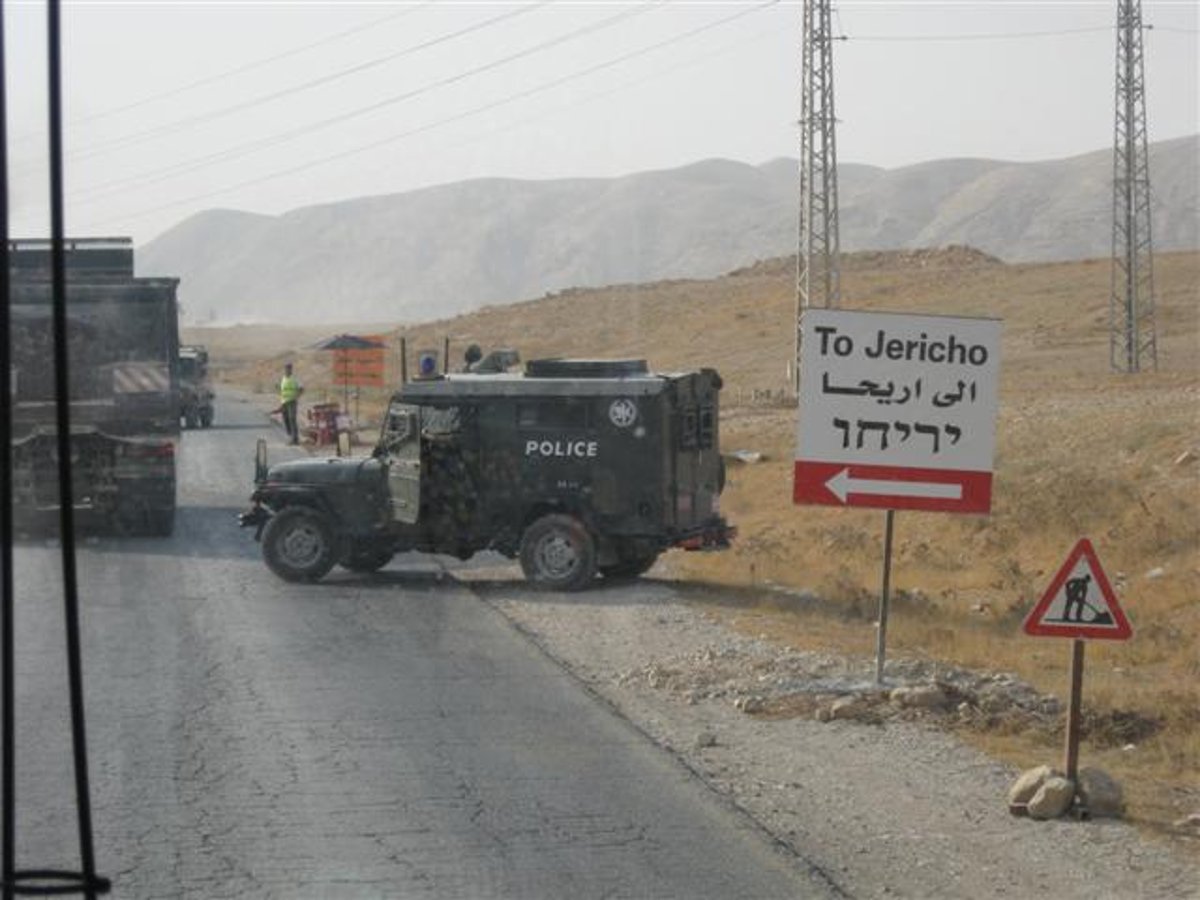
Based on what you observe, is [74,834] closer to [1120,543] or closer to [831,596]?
[831,596]

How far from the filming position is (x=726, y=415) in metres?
43.3

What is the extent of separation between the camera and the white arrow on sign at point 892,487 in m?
13.9

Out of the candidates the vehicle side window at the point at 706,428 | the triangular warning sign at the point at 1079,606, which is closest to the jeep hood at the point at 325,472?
the vehicle side window at the point at 706,428

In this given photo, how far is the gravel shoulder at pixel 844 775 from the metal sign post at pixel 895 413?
138 centimetres

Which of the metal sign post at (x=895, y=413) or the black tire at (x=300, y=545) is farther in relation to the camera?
the black tire at (x=300, y=545)

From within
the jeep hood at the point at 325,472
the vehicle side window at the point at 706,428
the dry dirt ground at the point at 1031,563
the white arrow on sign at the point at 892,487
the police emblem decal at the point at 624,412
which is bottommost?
the dry dirt ground at the point at 1031,563

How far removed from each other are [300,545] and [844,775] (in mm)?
10111

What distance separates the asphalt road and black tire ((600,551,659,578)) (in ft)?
8.27

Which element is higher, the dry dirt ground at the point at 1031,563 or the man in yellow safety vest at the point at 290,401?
the man in yellow safety vest at the point at 290,401

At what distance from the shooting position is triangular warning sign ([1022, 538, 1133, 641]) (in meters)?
10.5

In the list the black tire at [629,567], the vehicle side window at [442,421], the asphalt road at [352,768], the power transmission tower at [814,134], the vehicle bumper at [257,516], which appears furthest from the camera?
the power transmission tower at [814,134]

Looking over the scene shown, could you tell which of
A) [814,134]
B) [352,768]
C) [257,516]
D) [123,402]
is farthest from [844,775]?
[814,134]

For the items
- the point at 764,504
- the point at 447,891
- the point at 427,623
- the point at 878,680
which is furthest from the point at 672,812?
the point at 764,504

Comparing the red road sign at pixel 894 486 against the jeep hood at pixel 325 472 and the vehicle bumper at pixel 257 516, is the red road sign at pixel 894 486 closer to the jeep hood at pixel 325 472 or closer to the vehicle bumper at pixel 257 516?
the jeep hood at pixel 325 472
